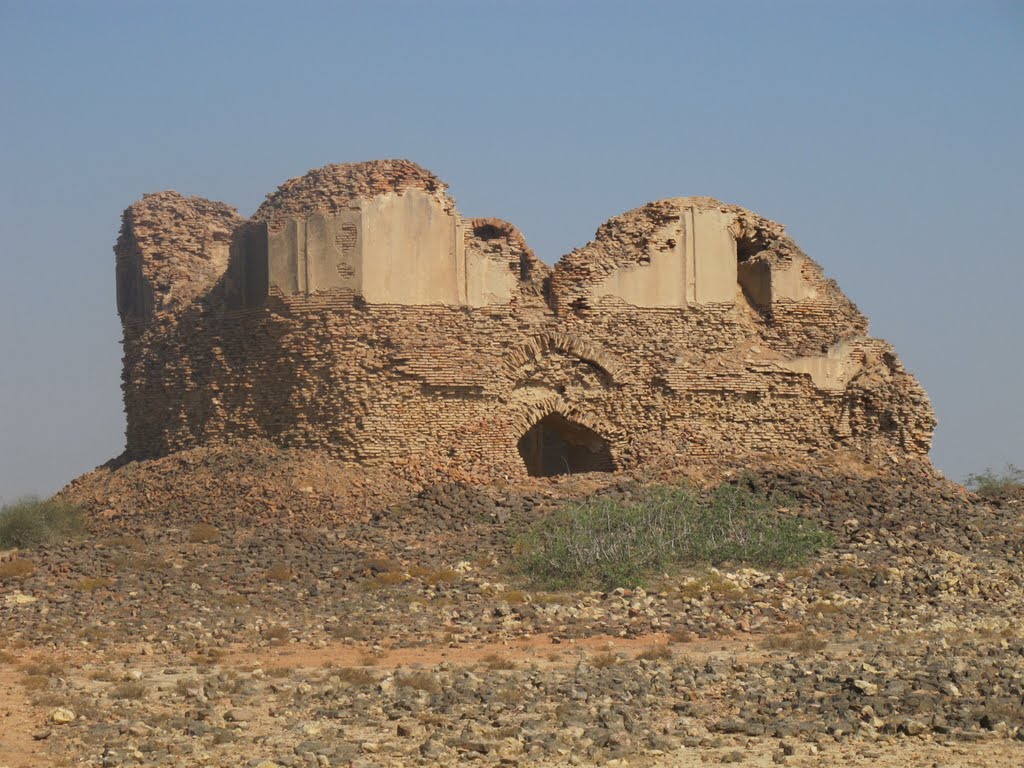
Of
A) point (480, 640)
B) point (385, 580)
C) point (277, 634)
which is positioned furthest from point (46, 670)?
point (385, 580)

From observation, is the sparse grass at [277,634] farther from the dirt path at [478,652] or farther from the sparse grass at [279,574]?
the sparse grass at [279,574]

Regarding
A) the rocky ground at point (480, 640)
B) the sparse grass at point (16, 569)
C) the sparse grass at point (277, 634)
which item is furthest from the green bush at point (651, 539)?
the sparse grass at point (16, 569)

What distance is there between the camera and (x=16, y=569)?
18.9 meters

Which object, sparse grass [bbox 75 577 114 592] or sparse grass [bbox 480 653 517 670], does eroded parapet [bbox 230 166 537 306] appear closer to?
sparse grass [bbox 75 577 114 592]

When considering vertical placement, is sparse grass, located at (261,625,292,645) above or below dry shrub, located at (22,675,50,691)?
above

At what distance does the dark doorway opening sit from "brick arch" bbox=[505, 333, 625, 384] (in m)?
0.88

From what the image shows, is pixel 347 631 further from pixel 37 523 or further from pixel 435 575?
pixel 37 523

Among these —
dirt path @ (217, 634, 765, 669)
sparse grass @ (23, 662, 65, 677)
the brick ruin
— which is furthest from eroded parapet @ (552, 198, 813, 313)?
sparse grass @ (23, 662, 65, 677)

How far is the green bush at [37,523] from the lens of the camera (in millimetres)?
21406

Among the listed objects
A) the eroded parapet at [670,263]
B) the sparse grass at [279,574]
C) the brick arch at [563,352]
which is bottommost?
the sparse grass at [279,574]

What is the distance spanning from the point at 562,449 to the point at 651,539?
6136 mm

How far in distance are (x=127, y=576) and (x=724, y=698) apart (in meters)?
8.12

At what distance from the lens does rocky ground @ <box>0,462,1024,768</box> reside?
11.8 m

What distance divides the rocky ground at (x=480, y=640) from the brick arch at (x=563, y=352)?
1.70m
